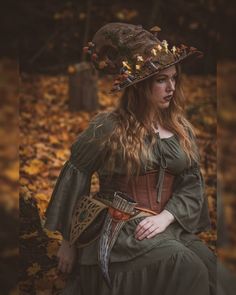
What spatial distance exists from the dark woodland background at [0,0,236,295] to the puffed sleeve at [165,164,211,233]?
203 mm

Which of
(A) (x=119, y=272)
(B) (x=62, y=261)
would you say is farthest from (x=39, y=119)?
(A) (x=119, y=272)

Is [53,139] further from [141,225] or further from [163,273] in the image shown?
[163,273]

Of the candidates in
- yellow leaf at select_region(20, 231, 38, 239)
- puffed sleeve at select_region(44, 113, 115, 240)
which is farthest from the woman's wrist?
yellow leaf at select_region(20, 231, 38, 239)

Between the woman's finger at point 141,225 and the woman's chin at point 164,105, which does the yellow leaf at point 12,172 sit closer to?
the woman's finger at point 141,225

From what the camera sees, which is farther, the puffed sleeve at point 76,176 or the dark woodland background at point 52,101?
the puffed sleeve at point 76,176

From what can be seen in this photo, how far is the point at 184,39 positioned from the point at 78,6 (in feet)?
2.02

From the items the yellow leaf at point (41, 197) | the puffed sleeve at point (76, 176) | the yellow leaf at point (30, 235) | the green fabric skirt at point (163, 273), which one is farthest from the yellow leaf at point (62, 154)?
the green fabric skirt at point (163, 273)

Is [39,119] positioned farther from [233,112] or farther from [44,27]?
[233,112]

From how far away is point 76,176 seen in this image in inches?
95.0

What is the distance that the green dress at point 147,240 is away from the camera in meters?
2.23

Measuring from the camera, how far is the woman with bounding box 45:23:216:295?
2.25 metres

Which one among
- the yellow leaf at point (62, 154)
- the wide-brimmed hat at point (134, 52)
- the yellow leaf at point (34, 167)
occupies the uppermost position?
the wide-brimmed hat at point (134, 52)

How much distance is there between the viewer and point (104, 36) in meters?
2.29

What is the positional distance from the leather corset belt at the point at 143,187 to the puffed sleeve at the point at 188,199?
0.05 metres
